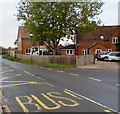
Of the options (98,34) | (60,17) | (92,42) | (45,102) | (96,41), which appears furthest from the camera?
(98,34)

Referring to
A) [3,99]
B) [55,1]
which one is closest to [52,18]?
[55,1]

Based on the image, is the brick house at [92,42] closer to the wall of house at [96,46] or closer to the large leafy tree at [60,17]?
the wall of house at [96,46]

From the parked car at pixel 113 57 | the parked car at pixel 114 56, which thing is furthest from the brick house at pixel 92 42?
the parked car at pixel 114 56

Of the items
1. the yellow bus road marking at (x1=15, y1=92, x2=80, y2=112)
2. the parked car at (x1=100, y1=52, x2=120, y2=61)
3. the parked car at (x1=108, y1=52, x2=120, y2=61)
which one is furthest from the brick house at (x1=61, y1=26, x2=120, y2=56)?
the yellow bus road marking at (x1=15, y1=92, x2=80, y2=112)

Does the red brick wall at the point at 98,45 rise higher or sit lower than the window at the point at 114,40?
lower

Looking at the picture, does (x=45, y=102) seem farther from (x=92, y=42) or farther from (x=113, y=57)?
(x=92, y=42)

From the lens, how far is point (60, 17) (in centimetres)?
1997

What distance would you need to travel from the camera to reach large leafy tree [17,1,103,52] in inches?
790

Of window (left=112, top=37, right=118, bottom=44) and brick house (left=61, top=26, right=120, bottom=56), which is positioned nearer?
window (left=112, top=37, right=118, bottom=44)

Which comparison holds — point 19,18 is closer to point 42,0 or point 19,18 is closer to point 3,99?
point 42,0

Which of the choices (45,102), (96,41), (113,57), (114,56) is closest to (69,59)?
(113,57)

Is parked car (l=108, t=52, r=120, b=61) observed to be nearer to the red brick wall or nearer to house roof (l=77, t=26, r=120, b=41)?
the red brick wall

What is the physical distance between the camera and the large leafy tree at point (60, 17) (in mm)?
20078

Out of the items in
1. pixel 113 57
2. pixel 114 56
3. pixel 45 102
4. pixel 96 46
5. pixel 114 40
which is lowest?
pixel 45 102
